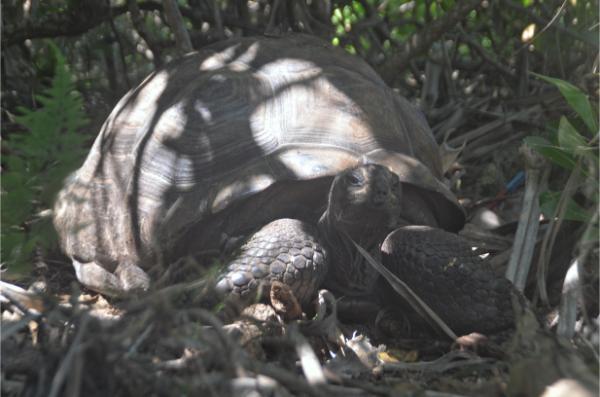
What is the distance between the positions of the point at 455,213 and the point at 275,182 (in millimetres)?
872

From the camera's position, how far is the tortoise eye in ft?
9.20

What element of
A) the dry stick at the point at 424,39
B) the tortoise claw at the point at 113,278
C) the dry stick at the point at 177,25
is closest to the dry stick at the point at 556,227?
the tortoise claw at the point at 113,278

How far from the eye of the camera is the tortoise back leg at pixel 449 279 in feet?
8.95

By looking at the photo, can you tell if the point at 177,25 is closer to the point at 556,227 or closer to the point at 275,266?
the point at 275,266

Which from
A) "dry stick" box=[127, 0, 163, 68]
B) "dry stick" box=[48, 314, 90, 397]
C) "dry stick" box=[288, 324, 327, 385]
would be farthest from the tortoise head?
"dry stick" box=[127, 0, 163, 68]

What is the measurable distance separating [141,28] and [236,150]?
1793 millimetres

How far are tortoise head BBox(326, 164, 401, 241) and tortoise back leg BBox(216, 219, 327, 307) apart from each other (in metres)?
0.15

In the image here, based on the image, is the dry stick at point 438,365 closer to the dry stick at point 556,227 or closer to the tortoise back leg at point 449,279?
the tortoise back leg at point 449,279

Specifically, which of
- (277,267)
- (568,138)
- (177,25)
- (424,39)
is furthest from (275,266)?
(424,39)

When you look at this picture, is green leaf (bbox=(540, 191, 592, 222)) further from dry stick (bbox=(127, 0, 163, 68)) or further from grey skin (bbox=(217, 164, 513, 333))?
dry stick (bbox=(127, 0, 163, 68))

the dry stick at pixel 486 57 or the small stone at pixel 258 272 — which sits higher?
the dry stick at pixel 486 57

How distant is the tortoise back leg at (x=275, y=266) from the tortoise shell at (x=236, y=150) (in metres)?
0.19

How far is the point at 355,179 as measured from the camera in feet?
9.23

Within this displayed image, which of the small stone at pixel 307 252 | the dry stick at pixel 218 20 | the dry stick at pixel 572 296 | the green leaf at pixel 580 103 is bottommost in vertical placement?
the small stone at pixel 307 252
